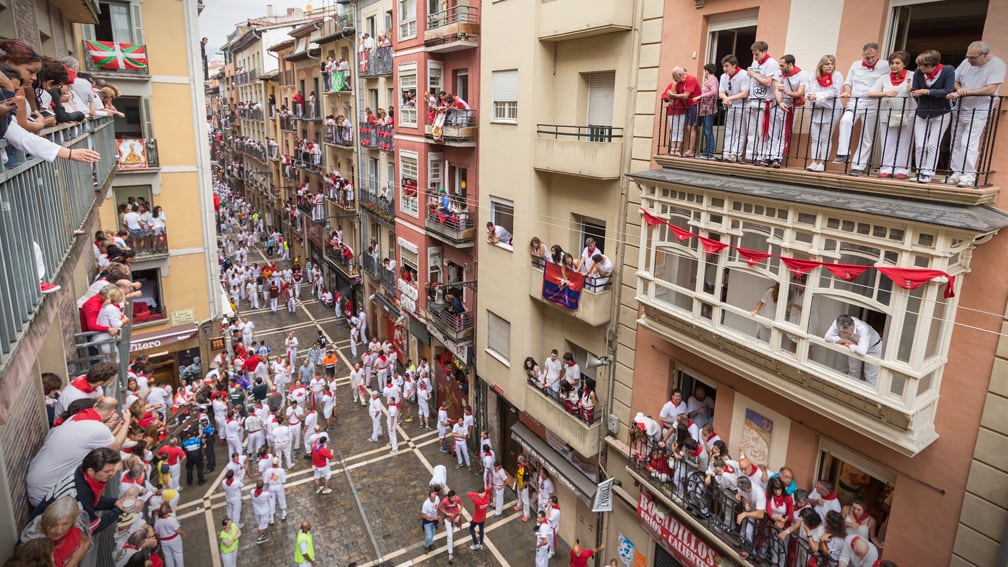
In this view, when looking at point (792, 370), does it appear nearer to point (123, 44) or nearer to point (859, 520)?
point (859, 520)

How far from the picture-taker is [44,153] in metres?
5.77

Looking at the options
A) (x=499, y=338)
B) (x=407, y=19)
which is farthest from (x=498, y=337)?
(x=407, y=19)

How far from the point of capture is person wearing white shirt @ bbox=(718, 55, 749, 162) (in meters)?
9.98

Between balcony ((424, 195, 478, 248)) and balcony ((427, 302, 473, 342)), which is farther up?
balcony ((424, 195, 478, 248))

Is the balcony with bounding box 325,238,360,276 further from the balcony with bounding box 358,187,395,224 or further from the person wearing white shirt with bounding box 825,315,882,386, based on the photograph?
the person wearing white shirt with bounding box 825,315,882,386

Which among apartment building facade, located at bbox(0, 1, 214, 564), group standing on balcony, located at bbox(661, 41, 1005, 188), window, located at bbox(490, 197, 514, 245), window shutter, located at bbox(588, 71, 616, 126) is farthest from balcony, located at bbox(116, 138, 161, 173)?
group standing on balcony, located at bbox(661, 41, 1005, 188)

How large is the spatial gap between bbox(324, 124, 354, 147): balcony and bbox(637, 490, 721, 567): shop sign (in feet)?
76.6

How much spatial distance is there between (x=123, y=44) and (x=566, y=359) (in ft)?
60.5

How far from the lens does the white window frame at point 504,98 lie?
16.1 metres

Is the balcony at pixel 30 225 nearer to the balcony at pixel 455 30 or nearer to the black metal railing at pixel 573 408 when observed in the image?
the black metal railing at pixel 573 408

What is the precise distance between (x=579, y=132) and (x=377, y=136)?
1404 centimetres

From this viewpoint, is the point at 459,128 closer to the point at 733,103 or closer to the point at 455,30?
the point at 455,30

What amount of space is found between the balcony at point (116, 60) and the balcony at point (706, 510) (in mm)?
20201

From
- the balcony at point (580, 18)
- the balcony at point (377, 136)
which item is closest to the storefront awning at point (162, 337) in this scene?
the balcony at point (377, 136)
